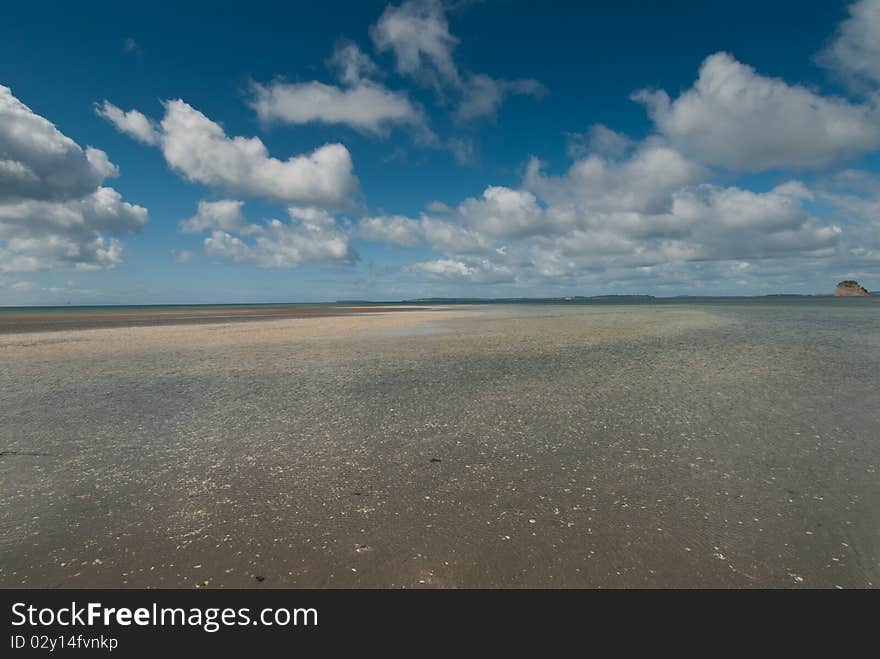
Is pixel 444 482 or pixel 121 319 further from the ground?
pixel 121 319

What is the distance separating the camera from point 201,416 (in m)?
11.6

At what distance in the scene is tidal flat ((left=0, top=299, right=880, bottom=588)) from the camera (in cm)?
489

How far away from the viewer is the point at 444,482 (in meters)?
7.26

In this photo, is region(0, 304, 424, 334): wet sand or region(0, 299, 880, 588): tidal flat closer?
region(0, 299, 880, 588): tidal flat

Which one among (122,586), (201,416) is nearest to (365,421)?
(201,416)

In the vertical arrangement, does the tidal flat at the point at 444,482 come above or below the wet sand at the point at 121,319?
below

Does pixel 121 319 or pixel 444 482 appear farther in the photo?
pixel 121 319

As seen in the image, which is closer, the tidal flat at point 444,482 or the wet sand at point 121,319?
the tidal flat at point 444,482

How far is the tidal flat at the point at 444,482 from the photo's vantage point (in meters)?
4.89

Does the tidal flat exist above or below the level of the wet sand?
below
